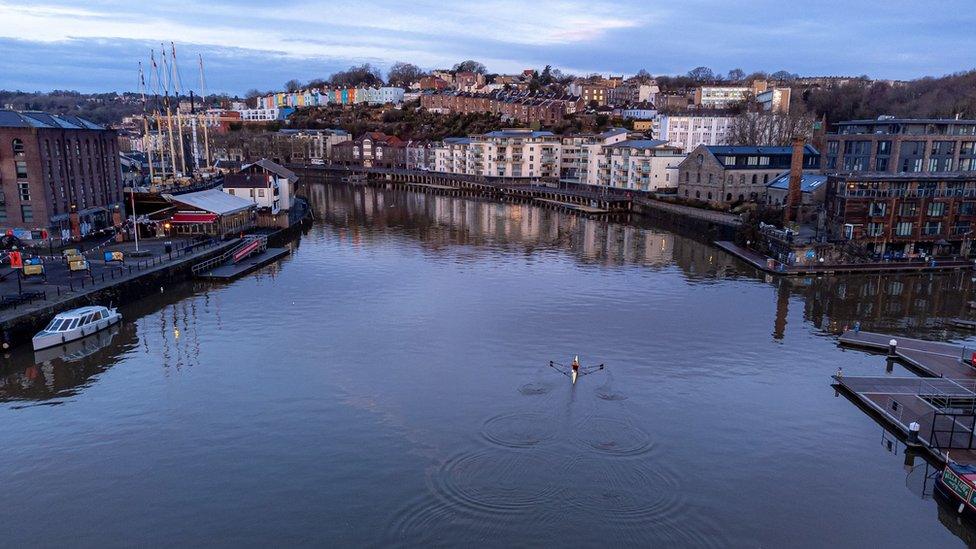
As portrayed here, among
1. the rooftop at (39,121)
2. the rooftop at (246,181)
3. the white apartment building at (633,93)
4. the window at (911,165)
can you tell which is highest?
the white apartment building at (633,93)

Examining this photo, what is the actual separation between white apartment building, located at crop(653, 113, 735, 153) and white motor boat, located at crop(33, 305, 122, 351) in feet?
259

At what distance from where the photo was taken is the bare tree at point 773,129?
8288 cm

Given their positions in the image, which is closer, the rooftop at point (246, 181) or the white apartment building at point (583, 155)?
the rooftop at point (246, 181)

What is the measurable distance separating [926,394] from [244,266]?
3810cm

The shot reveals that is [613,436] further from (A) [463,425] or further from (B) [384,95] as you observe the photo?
(B) [384,95]

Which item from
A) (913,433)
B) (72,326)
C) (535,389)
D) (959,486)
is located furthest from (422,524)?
(72,326)

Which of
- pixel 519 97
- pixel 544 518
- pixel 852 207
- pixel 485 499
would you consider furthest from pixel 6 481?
pixel 519 97

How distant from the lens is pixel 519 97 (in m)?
143

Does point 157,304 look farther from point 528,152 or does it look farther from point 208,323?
point 528,152

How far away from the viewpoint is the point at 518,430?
63.7 ft

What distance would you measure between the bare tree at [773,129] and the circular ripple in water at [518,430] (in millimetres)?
74106

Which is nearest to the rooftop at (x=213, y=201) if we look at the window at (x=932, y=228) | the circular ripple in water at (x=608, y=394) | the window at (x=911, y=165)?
the circular ripple in water at (x=608, y=394)

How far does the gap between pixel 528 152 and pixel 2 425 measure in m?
86.4

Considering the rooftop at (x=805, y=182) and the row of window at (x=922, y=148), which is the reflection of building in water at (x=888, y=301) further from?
the row of window at (x=922, y=148)
